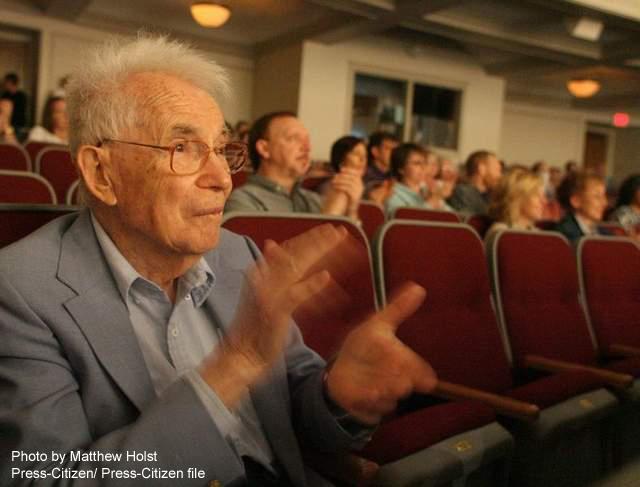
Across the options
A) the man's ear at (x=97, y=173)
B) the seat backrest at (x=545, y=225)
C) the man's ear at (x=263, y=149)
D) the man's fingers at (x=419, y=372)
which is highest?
the man's ear at (x=263, y=149)

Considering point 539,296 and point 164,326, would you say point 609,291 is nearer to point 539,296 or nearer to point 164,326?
point 539,296

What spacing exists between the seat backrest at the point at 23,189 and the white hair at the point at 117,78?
0.58m

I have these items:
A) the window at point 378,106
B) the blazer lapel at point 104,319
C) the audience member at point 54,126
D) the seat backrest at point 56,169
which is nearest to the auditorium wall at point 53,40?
the audience member at point 54,126

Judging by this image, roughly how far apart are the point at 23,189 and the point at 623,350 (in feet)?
6.32

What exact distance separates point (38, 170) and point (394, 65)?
21.1ft

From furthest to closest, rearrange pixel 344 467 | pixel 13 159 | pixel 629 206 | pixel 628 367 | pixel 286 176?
pixel 629 206 < pixel 13 159 < pixel 286 176 < pixel 628 367 < pixel 344 467

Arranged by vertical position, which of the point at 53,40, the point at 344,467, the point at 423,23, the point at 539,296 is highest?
A: the point at 423,23

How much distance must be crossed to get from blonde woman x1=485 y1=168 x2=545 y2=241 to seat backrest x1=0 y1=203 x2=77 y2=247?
2.28m

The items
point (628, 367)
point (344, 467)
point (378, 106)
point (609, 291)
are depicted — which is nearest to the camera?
point (344, 467)

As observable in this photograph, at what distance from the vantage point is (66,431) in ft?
2.71

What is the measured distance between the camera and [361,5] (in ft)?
20.7

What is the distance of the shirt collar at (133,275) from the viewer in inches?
39.3

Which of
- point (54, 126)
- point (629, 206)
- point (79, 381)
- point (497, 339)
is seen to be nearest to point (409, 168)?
point (629, 206)

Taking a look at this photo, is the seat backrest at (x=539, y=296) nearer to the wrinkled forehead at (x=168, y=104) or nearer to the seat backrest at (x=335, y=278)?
the seat backrest at (x=335, y=278)
